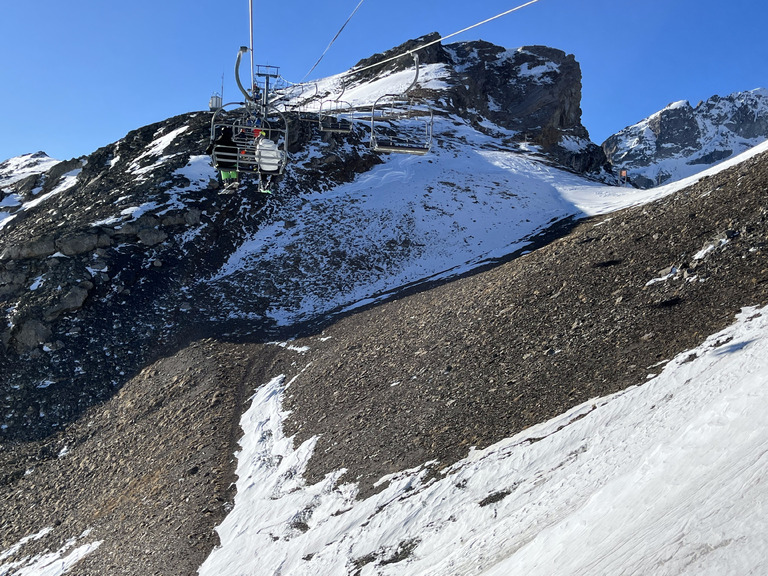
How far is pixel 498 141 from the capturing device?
176 ft

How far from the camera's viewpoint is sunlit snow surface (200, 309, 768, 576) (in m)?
8.16

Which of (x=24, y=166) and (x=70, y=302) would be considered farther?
(x=24, y=166)

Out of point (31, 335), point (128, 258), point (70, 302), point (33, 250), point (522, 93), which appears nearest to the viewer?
point (31, 335)

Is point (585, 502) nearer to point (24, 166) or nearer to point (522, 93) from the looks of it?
point (24, 166)

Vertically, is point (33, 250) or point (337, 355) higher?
point (33, 250)

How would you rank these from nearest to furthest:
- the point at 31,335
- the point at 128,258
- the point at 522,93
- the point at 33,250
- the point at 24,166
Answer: the point at 31,335
the point at 33,250
the point at 128,258
the point at 24,166
the point at 522,93

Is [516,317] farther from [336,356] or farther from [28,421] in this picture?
[28,421]

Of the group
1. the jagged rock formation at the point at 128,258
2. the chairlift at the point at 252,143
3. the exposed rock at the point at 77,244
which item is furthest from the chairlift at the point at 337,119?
the exposed rock at the point at 77,244

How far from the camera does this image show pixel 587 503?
9.27m

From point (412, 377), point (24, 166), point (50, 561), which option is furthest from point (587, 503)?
point (24, 166)

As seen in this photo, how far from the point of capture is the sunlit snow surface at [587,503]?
8.16 m

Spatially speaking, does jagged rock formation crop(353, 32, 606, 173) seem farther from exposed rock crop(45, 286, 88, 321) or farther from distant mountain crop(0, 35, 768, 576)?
exposed rock crop(45, 286, 88, 321)

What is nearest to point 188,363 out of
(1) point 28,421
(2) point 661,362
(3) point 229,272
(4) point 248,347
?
(4) point 248,347

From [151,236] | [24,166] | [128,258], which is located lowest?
[128,258]
